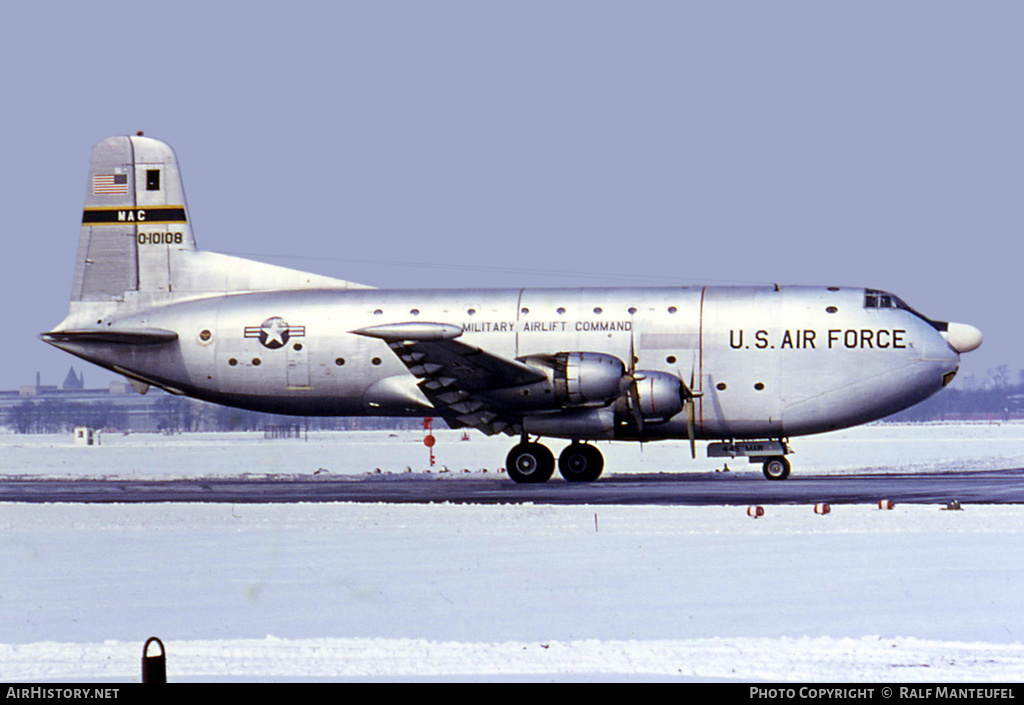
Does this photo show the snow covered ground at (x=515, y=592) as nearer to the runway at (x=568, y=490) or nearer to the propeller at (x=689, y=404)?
the runway at (x=568, y=490)

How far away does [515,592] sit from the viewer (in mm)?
13211

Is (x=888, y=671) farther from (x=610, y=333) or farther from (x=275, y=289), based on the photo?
(x=275, y=289)

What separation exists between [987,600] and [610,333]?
17.0 meters

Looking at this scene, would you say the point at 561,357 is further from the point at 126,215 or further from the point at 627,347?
the point at 126,215

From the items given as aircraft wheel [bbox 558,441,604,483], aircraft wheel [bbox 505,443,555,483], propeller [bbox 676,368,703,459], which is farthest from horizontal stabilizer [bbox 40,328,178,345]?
propeller [bbox 676,368,703,459]

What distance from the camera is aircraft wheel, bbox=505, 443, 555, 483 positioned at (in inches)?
1148

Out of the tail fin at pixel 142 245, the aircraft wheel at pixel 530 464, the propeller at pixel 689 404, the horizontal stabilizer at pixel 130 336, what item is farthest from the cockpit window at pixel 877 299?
the horizontal stabilizer at pixel 130 336

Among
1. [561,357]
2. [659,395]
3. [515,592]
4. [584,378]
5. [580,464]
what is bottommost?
[515,592]

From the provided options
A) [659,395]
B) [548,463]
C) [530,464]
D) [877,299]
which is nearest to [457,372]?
[530,464]

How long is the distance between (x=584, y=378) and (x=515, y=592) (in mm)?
14466

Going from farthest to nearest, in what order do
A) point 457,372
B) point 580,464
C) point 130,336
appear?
point 130,336 → point 580,464 → point 457,372

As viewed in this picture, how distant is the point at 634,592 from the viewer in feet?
43.1

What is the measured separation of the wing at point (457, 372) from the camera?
27000mm
